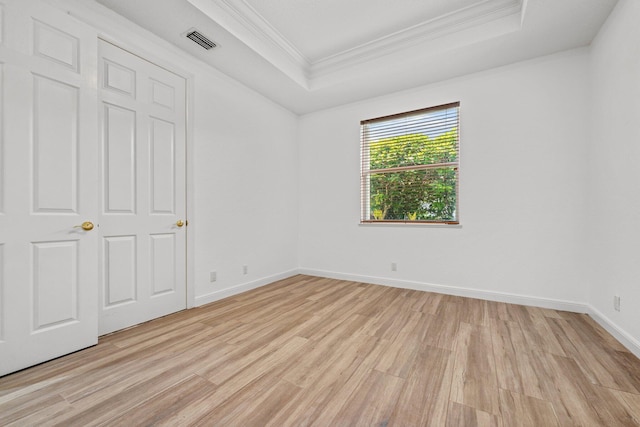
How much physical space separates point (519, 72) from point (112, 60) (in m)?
4.19

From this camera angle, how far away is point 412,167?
3814 mm

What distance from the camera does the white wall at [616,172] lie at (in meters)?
2.03

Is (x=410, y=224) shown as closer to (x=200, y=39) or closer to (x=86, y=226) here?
(x=200, y=39)

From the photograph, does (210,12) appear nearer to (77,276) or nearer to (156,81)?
(156,81)

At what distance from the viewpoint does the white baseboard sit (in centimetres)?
291

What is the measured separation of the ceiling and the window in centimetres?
52

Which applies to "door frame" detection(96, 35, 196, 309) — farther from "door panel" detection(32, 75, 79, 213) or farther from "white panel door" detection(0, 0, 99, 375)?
"door panel" detection(32, 75, 79, 213)

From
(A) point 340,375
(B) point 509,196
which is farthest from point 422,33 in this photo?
(A) point 340,375

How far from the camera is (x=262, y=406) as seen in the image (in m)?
1.45

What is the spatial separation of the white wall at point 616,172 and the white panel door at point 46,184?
4.10 metres

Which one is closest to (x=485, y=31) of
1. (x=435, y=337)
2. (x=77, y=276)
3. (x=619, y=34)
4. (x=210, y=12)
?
(x=619, y=34)

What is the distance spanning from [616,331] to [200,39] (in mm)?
4532

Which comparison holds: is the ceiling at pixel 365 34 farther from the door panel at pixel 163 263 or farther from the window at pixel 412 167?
the door panel at pixel 163 263

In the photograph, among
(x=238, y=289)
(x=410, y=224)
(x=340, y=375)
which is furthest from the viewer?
(x=410, y=224)
